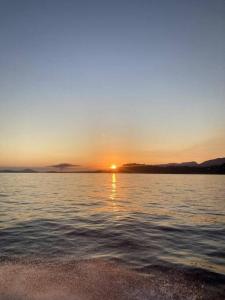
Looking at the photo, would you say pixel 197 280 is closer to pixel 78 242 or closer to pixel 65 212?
pixel 78 242

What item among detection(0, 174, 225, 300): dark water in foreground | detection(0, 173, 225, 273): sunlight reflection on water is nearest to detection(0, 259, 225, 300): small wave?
detection(0, 174, 225, 300): dark water in foreground

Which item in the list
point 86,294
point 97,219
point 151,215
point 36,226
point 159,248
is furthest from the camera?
point 151,215

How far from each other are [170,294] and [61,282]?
132 inches

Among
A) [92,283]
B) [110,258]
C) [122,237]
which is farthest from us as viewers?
[122,237]

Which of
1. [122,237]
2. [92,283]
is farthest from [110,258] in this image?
[122,237]

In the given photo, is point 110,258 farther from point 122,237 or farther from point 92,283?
point 122,237

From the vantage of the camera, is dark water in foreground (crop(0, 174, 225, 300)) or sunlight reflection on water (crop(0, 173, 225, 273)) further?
sunlight reflection on water (crop(0, 173, 225, 273))

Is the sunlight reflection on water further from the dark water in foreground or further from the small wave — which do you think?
the small wave

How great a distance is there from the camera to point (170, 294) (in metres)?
7.73

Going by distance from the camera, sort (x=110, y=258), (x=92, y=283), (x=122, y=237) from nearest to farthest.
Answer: (x=92, y=283) → (x=110, y=258) → (x=122, y=237)

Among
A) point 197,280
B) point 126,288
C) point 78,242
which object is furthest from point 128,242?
point 126,288

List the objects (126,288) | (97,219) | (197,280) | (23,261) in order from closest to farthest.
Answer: (126,288), (197,280), (23,261), (97,219)

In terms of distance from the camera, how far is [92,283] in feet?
26.9

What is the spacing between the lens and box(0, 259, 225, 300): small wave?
739 centimetres
